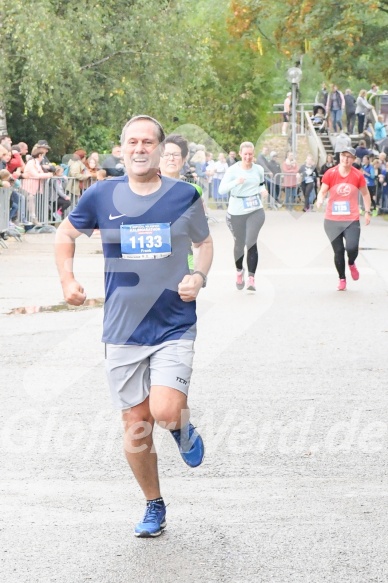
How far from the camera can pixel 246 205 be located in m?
16.0

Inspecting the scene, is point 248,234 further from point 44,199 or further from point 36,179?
point 44,199

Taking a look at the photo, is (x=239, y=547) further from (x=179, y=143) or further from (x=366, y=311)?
(x=366, y=311)

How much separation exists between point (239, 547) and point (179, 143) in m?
4.97

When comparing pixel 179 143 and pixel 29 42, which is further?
pixel 29 42

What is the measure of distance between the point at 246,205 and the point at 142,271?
1057 centimetres

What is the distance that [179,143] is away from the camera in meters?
9.75

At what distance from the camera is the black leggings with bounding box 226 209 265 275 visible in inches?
633

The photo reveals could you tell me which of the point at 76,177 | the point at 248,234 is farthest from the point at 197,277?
the point at 76,177

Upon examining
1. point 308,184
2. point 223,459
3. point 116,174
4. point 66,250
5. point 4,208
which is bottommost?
point 308,184

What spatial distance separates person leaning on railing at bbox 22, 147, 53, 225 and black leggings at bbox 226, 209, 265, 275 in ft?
26.1

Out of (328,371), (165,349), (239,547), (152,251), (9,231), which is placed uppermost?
(152,251)

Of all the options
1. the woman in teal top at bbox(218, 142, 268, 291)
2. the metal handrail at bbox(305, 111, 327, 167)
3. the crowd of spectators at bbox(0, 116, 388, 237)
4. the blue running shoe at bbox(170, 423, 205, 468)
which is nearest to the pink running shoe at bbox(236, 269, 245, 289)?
the woman in teal top at bbox(218, 142, 268, 291)

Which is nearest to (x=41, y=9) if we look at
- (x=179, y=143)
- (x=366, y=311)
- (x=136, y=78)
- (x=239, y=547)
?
(x=136, y=78)

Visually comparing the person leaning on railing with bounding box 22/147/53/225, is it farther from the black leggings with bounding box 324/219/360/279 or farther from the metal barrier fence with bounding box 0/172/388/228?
the black leggings with bounding box 324/219/360/279
